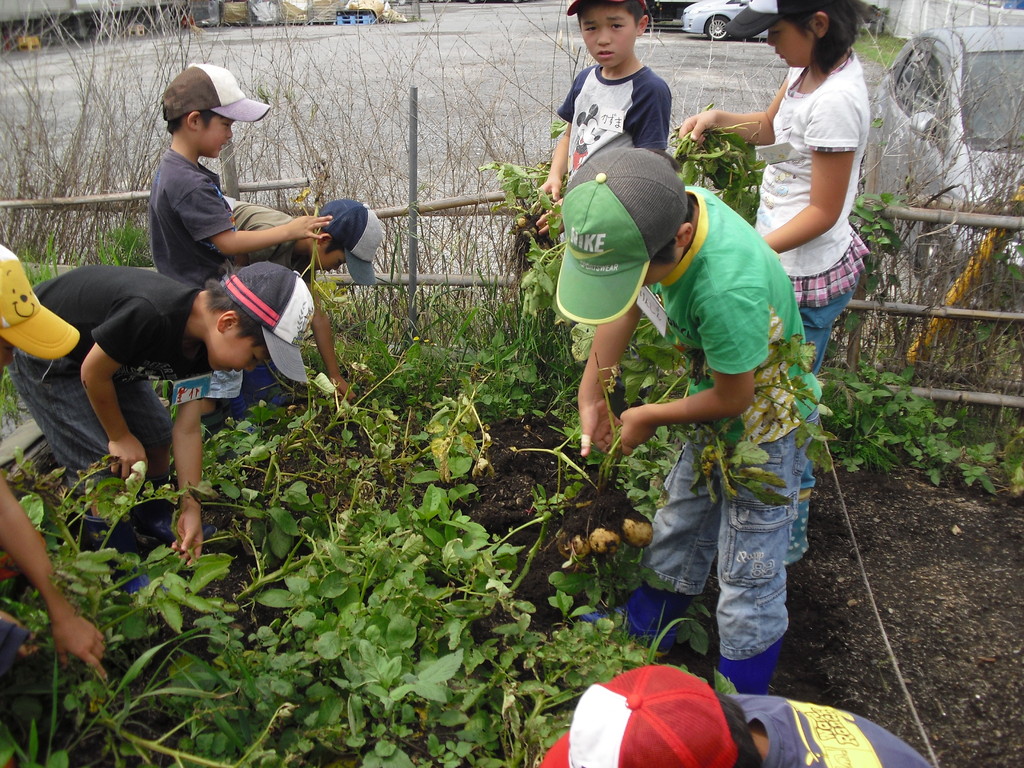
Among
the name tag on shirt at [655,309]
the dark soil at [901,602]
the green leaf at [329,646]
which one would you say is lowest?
the dark soil at [901,602]

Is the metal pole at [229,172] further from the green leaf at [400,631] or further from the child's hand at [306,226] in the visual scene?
the green leaf at [400,631]

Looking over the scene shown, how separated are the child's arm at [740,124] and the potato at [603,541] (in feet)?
4.30

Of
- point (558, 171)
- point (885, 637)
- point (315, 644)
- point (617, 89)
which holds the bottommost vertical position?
point (885, 637)

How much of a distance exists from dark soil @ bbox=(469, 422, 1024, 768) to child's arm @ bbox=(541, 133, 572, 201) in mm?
924

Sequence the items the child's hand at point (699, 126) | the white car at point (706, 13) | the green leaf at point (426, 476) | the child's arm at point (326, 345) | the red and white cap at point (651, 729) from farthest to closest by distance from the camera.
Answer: the white car at point (706, 13) < the child's arm at point (326, 345) < the green leaf at point (426, 476) < the child's hand at point (699, 126) < the red and white cap at point (651, 729)

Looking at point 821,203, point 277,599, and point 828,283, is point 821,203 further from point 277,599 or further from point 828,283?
point 277,599

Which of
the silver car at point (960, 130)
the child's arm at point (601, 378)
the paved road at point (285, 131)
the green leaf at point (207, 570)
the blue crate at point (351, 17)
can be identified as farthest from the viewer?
the blue crate at point (351, 17)

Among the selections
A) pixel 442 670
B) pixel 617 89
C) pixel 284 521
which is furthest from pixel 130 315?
pixel 617 89

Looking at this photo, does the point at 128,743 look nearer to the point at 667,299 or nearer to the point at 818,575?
the point at 667,299

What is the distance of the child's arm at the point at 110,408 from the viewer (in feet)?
7.41

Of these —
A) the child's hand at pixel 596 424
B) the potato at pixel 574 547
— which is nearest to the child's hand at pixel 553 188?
the child's hand at pixel 596 424

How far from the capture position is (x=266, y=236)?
2.95 metres

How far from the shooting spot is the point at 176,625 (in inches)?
68.2

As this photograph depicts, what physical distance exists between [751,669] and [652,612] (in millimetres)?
337
